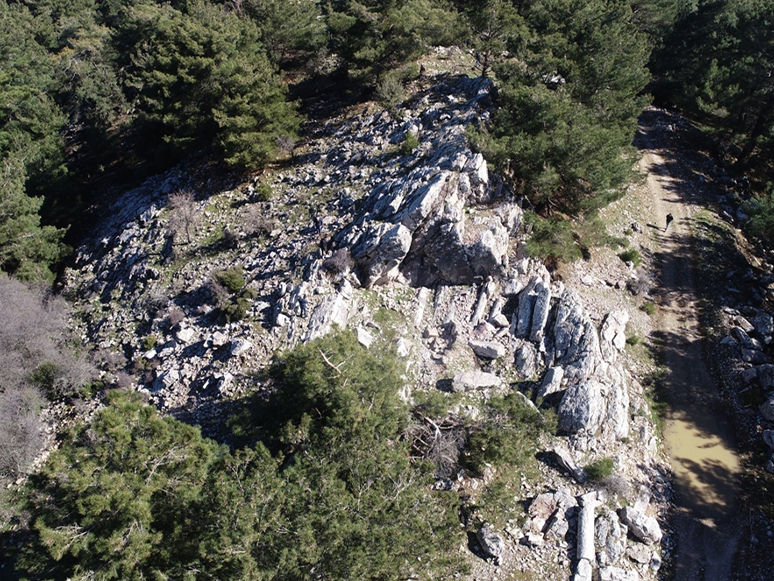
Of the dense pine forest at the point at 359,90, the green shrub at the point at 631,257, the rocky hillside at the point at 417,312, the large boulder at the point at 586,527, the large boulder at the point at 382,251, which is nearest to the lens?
the large boulder at the point at 586,527

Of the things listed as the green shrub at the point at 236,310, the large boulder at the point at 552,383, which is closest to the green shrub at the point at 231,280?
the green shrub at the point at 236,310

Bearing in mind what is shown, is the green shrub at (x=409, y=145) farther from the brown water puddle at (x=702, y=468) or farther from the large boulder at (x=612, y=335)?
the brown water puddle at (x=702, y=468)

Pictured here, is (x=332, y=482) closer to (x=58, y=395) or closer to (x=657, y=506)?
(x=657, y=506)

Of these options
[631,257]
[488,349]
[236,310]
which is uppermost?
[236,310]

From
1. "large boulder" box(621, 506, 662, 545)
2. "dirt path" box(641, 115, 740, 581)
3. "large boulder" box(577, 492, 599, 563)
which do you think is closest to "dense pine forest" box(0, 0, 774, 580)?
"large boulder" box(577, 492, 599, 563)

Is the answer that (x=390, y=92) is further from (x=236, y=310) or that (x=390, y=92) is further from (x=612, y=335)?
(x=612, y=335)

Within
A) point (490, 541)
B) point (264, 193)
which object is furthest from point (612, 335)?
point (264, 193)
